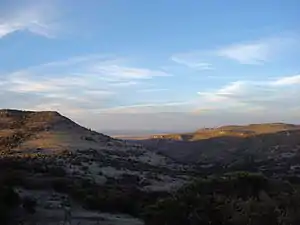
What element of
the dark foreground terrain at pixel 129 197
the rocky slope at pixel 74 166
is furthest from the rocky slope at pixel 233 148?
the dark foreground terrain at pixel 129 197

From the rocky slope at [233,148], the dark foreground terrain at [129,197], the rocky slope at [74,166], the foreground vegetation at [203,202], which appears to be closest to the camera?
the foreground vegetation at [203,202]

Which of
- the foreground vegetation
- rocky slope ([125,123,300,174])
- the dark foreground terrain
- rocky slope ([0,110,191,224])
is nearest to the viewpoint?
the foreground vegetation

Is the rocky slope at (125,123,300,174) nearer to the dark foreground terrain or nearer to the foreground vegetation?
the dark foreground terrain

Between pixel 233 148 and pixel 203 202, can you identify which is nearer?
pixel 203 202

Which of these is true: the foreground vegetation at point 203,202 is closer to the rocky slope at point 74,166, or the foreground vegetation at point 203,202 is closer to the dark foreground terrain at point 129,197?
the dark foreground terrain at point 129,197

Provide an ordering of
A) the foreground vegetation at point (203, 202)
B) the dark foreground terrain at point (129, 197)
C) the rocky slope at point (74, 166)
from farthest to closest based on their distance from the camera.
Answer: the rocky slope at point (74, 166) < the dark foreground terrain at point (129, 197) < the foreground vegetation at point (203, 202)

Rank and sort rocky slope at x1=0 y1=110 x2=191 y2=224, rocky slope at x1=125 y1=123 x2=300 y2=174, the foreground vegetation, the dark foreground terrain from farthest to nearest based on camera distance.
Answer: rocky slope at x1=125 y1=123 x2=300 y2=174 → rocky slope at x1=0 y1=110 x2=191 y2=224 → the dark foreground terrain → the foreground vegetation

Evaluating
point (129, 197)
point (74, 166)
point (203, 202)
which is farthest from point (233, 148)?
point (203, 202)

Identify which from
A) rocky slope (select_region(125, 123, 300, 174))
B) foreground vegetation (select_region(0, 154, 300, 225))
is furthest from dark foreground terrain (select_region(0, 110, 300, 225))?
rocky slope (select_region(125, 123, 300, 174))

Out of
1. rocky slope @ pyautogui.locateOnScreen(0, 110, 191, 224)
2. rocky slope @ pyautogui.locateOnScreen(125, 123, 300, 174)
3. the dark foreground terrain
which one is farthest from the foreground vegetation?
rocky slope @ pyautogui.locateOnScreen(125, 123, 300, 174)

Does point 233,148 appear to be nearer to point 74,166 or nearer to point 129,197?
point 74,166

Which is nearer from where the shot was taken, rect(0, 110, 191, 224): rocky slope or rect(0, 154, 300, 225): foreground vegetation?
rect(0, 154, 300, 225): foreground vegetation

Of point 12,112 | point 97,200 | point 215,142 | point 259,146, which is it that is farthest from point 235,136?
point 97,200

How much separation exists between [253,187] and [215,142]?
4177 inches
